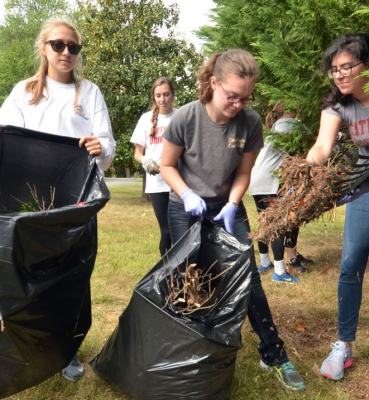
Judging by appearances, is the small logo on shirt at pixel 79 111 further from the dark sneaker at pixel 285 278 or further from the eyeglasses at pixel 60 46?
the dark sneaker at pixel 285 278

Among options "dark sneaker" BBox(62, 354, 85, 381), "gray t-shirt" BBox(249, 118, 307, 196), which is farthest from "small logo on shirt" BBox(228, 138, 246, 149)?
"gray t-shirt" BBox(249, 118, 307, 196)

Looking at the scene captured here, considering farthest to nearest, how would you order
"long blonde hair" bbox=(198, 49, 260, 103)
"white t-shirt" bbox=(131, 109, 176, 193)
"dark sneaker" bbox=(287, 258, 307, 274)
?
"dark sneaker" bbox=(287, 258, 307, 274) < "white t-shirt" bbox=(131, 109, 176, 193) < "long blonde hair" bbox=(198, 49, 260, 103)

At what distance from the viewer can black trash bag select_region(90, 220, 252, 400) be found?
1969 millimetres

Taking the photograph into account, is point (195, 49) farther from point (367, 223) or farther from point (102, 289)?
point (367, 223)

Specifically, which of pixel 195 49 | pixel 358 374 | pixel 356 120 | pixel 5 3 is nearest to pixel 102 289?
pixel 358 374

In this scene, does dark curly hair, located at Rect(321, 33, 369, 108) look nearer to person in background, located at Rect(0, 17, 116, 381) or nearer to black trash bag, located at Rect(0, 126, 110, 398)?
person in background, located at Rect(0, 17, 116, 381)

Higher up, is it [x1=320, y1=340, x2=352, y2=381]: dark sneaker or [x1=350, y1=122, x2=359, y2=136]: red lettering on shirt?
[x1=350, y1=122, x2=359, y2=136]: red lettering on shirt

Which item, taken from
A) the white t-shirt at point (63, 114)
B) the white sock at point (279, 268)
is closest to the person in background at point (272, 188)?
the white sock at point (279, 268)

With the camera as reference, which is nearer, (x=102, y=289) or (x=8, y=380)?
(x=8, y=380)

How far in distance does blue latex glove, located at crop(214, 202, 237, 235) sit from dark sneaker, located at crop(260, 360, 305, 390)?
756 mm

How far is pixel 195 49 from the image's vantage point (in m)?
11.3

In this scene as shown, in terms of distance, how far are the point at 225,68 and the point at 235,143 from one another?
0.37 metres

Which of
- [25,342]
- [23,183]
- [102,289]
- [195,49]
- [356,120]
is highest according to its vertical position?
[195,49]

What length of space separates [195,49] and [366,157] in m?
9.78
